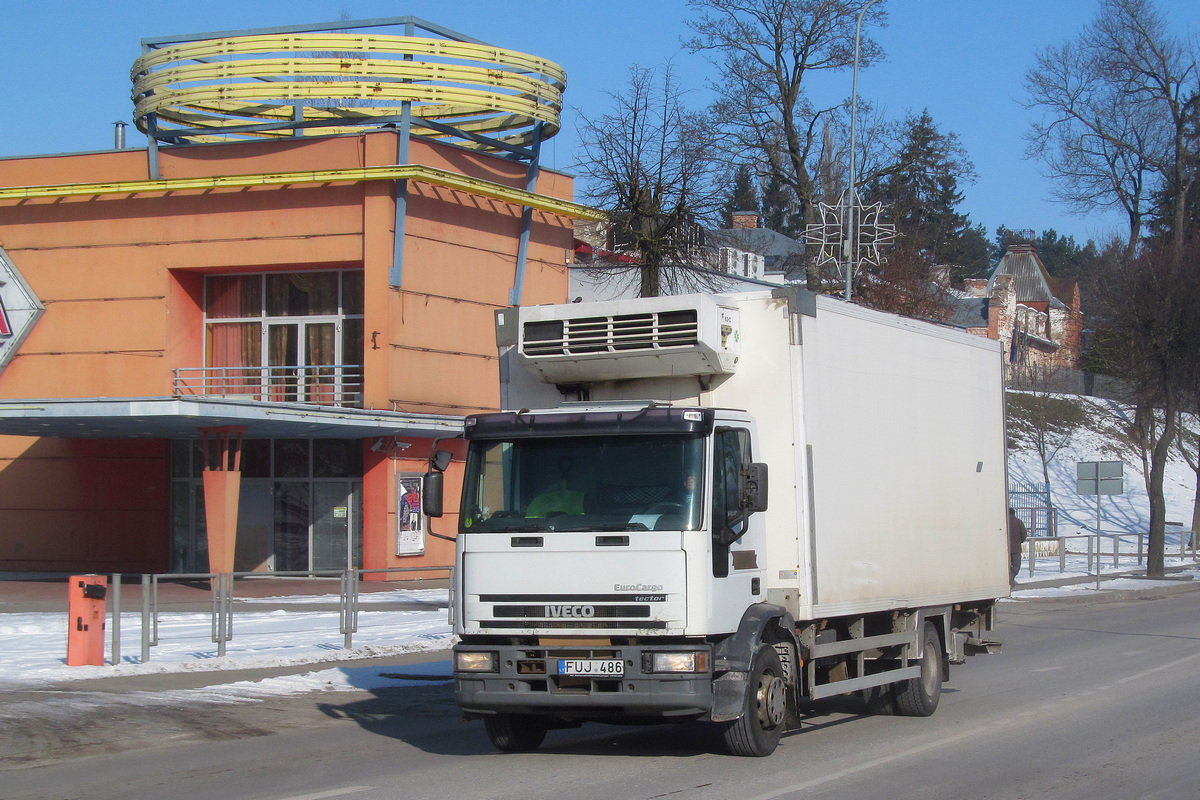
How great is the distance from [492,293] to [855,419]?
2192 cm

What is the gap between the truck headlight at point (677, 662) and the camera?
7.90 meters

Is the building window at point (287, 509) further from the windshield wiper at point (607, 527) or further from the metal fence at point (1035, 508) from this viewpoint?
the windshield wiper at point (607, 527)

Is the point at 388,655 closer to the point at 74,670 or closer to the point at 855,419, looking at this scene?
the point at 74,670

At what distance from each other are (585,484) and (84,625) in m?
8.18

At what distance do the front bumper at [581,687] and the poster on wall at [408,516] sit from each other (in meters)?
20.8

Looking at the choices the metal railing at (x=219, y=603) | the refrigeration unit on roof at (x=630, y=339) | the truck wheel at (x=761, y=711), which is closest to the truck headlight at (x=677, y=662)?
the truck wheel at (x=761, y=711)

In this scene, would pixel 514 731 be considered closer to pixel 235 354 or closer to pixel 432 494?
pixel 432 494

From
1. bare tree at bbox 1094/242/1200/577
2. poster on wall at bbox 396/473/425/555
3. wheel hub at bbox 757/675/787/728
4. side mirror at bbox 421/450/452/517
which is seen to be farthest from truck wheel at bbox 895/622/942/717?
bare tree at bbox 1094/242/1200/577

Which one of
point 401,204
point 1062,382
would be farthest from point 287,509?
point 1062,382

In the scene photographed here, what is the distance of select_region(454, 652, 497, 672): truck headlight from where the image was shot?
824cm

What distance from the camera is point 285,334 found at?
30.8m

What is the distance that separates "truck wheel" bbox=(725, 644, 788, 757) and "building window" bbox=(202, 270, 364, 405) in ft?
72.5

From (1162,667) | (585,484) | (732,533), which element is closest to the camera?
(732,533)

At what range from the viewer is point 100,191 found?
96.7 feet
